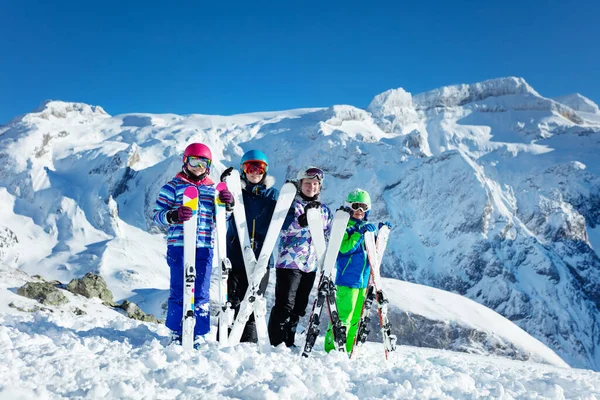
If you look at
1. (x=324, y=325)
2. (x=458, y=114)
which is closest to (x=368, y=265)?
(x=324, y=325)

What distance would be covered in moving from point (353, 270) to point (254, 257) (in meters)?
1.47

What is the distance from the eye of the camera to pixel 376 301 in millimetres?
6188

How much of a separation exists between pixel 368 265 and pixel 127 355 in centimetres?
328

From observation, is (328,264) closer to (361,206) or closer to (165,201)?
(361,206)

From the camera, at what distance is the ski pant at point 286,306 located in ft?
18.0

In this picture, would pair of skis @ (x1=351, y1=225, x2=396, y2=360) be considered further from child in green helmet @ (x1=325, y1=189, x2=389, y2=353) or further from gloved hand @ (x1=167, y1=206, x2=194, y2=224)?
gloved hand @ (x1=167, y1=206, x2=194, y2=224)

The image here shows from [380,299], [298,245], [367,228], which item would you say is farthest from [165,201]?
[380,299]

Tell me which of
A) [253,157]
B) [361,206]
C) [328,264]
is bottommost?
[328,264]

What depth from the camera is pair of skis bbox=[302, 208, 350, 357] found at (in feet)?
17.6

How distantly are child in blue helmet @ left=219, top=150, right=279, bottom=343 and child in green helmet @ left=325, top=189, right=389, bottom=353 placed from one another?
105 centimetres

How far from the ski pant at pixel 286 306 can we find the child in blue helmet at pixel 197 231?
83 centimetres

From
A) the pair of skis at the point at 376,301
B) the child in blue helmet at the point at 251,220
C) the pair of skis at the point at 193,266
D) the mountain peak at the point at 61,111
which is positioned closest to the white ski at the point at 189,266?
the pair of skis at the point at 193,266

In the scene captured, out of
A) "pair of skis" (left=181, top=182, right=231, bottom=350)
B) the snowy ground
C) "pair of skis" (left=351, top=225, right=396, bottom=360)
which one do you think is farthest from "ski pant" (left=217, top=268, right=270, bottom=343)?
"pair of skis" (left=351, top=225, right=396, bottom=360)

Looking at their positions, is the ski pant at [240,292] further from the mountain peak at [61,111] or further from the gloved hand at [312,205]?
the mountain peak at [61,111]
